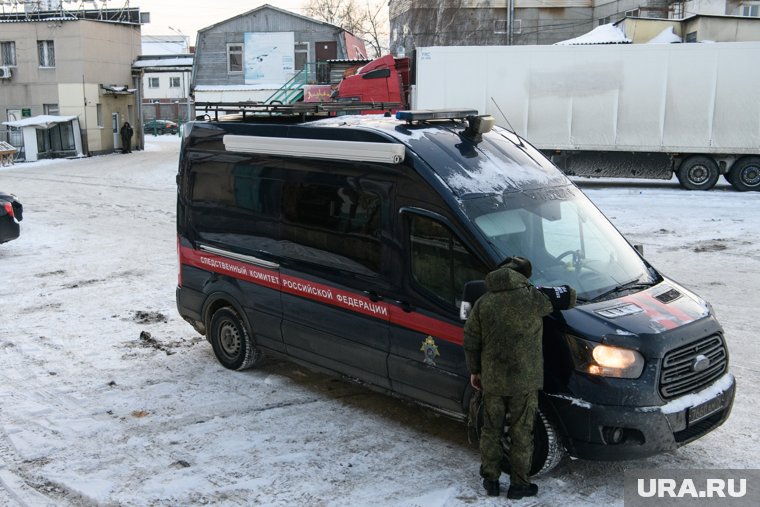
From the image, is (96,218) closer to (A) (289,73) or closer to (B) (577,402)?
(B) (577,402)

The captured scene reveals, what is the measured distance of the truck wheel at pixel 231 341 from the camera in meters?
7.54

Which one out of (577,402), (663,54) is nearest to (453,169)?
(577,402)

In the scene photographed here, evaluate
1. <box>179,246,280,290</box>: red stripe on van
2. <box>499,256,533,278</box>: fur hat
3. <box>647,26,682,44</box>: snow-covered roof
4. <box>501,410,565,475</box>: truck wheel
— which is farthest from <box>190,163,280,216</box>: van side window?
<box>647,26,682,44</box>: snow-covered roof

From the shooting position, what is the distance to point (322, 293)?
6.55 meters

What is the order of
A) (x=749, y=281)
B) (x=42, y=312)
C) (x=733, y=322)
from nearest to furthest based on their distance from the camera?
(x=733, y=322) < (x=42, y=312) < (x=749, y=281)

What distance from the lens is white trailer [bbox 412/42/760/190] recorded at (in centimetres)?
2061

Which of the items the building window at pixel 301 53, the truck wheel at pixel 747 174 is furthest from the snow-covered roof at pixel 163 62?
the truck wheel at pixel 747 174

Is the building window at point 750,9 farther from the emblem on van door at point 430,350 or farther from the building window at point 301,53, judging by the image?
the emblem on van door at point 430,350

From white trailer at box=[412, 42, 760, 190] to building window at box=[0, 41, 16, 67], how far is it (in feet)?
78.1

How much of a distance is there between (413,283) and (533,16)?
44.2 meters

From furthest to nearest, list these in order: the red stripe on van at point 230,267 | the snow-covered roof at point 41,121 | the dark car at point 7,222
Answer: the snow-covered roof at point 41,121, the dark car at point 7,222, the red stripe on van at point 230,267

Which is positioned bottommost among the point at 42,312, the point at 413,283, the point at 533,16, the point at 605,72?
the point at 42,312

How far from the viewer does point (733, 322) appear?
8945 millimetres

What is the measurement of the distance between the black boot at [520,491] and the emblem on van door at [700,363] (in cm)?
131
